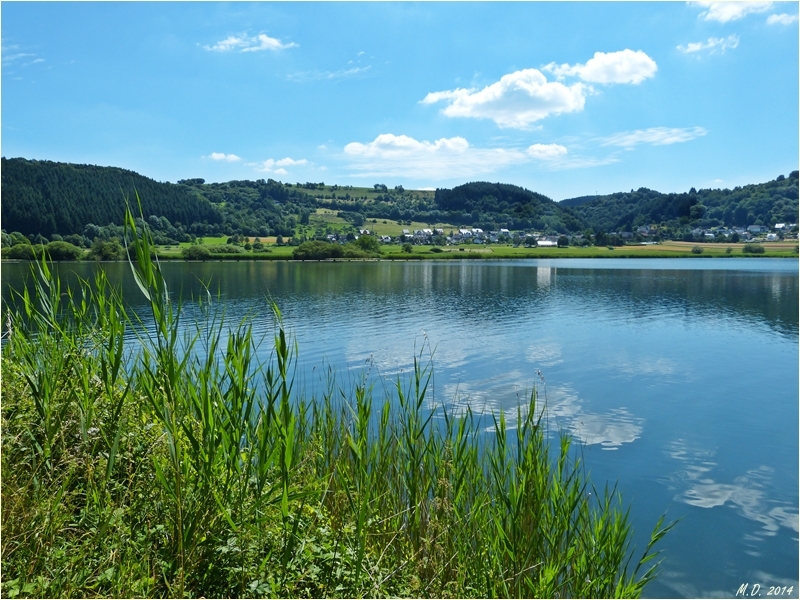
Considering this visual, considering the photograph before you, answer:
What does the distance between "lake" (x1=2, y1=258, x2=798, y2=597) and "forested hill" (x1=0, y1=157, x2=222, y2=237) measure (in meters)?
63.0

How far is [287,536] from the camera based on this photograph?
4.09m

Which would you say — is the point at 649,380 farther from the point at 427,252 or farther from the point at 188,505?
the point at 427,252

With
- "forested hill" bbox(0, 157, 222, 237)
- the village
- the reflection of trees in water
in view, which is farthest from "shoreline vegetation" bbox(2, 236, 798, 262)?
the reflection of trees in water

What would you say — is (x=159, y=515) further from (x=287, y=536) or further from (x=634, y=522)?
(x=634, y=522)

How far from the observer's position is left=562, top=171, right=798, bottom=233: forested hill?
461 ft

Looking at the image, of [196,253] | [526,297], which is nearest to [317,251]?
[196,253]

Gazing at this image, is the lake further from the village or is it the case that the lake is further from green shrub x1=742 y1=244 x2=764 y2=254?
the village

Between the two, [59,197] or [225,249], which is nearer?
[59,197]

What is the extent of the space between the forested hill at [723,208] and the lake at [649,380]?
374ft

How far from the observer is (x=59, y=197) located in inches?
3930

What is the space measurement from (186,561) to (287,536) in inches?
26.6

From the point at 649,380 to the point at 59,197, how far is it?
10617cm

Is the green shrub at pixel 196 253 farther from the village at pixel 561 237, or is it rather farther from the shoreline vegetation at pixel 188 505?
the shoreline vegetation at pixel 188 505

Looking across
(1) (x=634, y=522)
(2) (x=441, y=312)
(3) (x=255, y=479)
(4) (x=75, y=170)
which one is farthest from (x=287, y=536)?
(4) (x=75, y=170)
